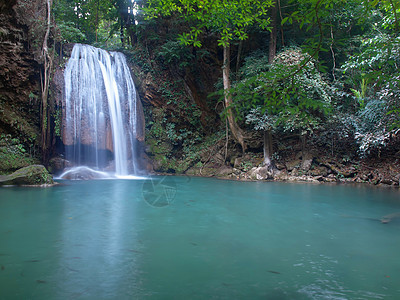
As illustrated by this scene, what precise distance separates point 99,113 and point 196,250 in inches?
440

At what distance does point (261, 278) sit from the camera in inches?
107

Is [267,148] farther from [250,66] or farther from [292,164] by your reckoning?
[250,66]

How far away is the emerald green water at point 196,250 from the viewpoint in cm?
252

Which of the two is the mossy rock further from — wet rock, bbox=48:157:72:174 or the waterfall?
the waterfall

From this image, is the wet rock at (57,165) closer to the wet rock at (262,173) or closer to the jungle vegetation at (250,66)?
the jungle vegetation at (250,66)

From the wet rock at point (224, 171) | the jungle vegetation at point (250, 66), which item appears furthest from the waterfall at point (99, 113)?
the wet rock at point (224, 171)

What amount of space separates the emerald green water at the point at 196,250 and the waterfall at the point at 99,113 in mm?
6276

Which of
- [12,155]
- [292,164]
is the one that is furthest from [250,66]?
[12,155]

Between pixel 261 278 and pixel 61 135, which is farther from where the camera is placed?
pixel 61 135

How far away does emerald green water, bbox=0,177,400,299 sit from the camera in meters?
2.52

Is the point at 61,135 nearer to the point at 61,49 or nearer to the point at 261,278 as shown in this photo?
the point at 61,49

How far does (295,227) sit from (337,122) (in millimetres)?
9011

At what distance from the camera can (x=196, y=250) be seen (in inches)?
138

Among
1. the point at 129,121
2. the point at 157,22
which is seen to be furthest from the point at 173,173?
the point at 157,22
